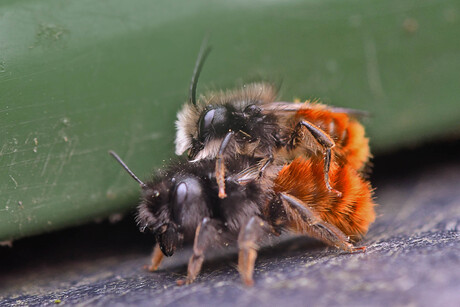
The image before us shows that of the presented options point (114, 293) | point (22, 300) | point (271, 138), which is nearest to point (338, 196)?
point (271, 138)

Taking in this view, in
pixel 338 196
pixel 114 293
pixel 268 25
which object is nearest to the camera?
pixel 114 293

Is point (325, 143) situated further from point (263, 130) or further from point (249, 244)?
point (249, 244)

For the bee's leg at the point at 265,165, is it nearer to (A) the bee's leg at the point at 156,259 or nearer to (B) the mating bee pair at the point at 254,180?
(B) the mating bee pair at the point at 254,180

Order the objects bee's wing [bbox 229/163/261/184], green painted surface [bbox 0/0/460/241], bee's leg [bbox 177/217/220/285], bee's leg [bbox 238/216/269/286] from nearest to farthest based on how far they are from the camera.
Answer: bee's leg [bbox 238/216/269/286] < bee's leg [bbox 177/217/220/285] < bee's wing [bbox 229/163/261/184] < green painted surface [bbox 0/0/460/241]

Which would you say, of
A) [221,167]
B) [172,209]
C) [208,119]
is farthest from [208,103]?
[172,209]

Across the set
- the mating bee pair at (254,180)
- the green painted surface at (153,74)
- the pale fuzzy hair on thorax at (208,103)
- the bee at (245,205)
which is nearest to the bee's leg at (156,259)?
the mating bee pair at (254,180)

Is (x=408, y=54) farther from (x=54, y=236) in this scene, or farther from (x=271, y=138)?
(x=54, y=236)

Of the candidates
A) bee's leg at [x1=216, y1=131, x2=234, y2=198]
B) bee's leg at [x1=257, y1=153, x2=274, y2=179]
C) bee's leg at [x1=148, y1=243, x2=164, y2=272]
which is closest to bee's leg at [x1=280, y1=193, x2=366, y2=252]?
bee's leg at [x1=257, y1=153, x2=274, y2=179]

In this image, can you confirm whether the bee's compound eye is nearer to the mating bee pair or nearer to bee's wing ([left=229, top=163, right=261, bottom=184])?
the mating bee pair
